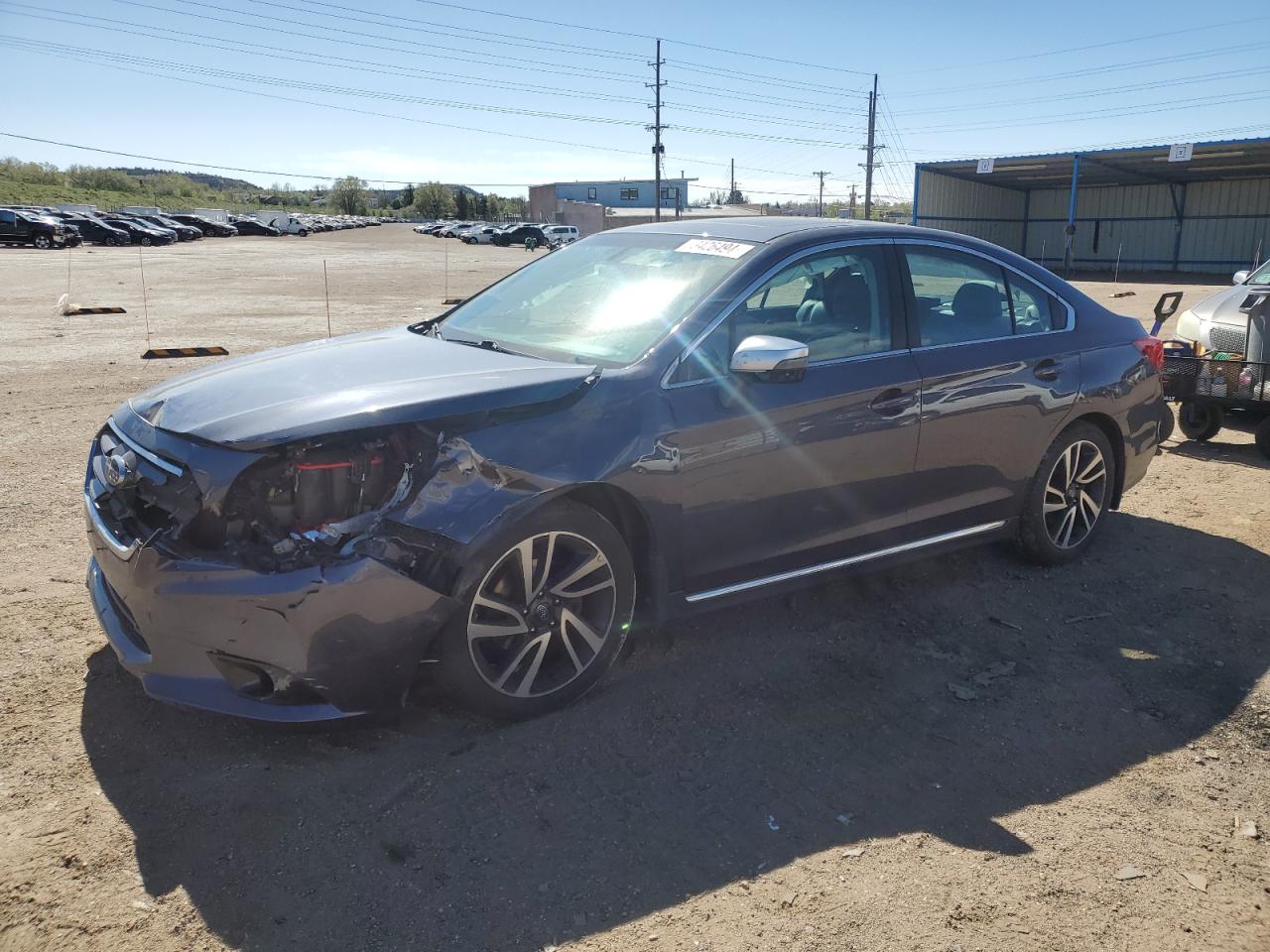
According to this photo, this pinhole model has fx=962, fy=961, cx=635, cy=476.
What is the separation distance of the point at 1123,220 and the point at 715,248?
48340mm

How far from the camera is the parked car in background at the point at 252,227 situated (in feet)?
248

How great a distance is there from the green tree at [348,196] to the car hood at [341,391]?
142962 mm

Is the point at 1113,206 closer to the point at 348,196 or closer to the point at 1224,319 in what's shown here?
the point at 1224,319

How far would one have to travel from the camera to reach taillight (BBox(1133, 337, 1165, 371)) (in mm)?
5297

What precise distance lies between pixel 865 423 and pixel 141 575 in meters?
2.79

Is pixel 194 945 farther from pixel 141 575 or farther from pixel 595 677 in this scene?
pixel 595 677

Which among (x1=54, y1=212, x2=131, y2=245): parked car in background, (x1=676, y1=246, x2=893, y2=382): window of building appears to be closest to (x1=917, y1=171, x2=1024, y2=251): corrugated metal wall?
(x1=54, y1=212, x2=131, y2=245): parked car in background

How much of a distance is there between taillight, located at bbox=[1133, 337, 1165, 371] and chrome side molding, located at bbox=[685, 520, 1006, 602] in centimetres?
139

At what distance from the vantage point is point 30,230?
45000 mm

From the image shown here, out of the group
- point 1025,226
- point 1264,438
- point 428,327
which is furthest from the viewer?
point 1025,226

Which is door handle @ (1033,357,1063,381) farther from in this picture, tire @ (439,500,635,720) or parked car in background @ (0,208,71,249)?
parked car in background @ (0,208,71,249)

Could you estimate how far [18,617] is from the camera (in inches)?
164

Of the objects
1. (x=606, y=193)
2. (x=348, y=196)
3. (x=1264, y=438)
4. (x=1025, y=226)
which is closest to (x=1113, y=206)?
(x=1025, y=226)

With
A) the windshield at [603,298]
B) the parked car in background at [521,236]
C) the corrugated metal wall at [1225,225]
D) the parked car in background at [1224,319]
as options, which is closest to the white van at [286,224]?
the parked car in background at [521,236]
